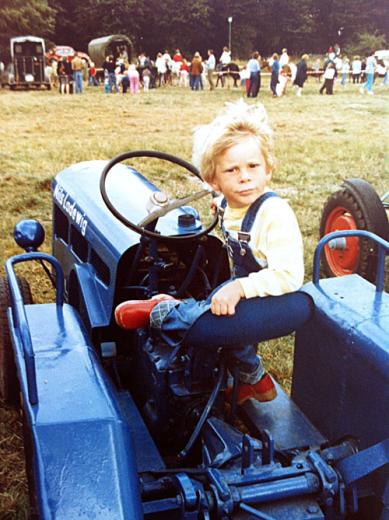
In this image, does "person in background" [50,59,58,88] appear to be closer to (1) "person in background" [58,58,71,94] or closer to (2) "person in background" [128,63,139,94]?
(1) "person in background" [58,58,71,94]

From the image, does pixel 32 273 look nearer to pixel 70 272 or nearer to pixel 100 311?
pixel 70 272

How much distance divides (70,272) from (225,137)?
1.77 m

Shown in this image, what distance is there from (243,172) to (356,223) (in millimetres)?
2794

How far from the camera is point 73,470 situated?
64.6 inches

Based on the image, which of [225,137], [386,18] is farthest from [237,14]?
[225,137]

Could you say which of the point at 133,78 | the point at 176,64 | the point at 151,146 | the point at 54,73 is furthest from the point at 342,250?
the point at 54,73

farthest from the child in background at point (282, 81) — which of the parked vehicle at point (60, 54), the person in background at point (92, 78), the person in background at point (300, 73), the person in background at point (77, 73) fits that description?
the person in background at point (92, 78)

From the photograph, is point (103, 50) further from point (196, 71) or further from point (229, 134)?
point (229, 134)

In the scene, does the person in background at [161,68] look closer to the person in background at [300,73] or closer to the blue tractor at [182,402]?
the person in background at [300,73]

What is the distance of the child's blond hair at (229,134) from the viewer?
75.9 inches

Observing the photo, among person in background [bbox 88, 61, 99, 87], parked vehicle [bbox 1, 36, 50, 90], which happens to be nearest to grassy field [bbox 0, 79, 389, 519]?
parked vehicle [bbox 1, 36, 50, 90]

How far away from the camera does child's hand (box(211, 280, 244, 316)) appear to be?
183cm

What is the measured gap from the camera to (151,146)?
9930 millimetres

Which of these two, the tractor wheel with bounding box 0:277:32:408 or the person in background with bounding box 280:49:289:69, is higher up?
the person in background with bounding box 280:49:289:69
